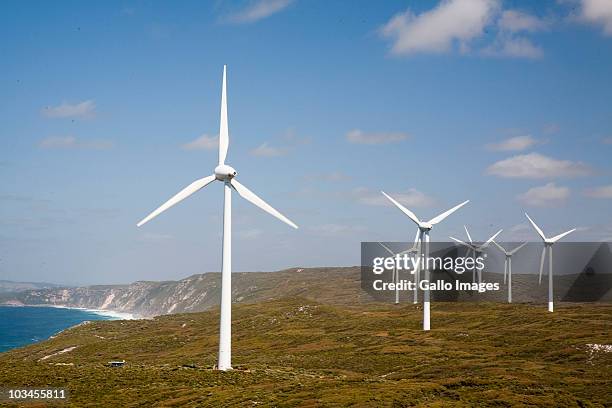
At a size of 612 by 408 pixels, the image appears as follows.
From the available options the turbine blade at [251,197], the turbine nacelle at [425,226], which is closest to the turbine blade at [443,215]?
the turbine nacelle at [425,226]

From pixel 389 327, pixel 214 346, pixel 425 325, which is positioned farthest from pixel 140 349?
pixel 425 325

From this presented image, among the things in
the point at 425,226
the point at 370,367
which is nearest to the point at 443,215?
the point at 425,226

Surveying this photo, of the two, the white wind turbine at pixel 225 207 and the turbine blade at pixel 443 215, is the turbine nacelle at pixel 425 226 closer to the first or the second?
the turbine blade at pixel 443 215

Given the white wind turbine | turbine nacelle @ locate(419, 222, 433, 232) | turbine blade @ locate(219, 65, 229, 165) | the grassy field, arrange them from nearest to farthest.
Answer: the grassy field < the white wind turbine < turbine blade @ locate(219, 65, 229, 165) < turbine nacelle @ locate(419, 222, 433, 232)

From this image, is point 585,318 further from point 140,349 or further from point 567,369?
point 140,349

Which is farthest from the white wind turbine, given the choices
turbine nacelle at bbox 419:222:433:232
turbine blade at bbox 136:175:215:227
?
turbine nacelle at bbox 419:222:433:232

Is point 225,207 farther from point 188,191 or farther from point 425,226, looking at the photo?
point 425,226

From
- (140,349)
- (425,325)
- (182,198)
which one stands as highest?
(182,198)

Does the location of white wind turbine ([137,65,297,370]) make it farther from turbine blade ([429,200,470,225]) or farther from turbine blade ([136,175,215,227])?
turbine blade ([429,200,470,225])
